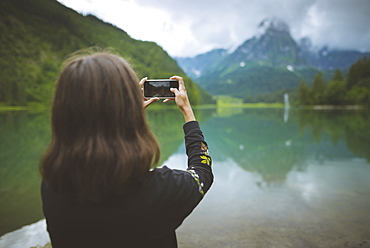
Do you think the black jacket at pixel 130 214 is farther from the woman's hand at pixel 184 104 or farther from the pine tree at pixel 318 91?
the pine tree at pixel 318 91

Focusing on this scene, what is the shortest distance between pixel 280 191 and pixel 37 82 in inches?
3663

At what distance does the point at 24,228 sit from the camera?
4980 millimetres

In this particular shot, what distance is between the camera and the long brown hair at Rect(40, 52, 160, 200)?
3.35 feet

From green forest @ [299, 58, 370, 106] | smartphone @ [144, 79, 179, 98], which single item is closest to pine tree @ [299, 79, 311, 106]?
green forest @ [299, 58, 370, 106]

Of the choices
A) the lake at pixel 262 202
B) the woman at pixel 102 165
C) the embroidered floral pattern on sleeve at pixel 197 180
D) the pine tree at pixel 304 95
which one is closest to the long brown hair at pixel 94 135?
the woman at pixel 102 165

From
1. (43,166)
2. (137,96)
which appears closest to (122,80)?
(137,96)

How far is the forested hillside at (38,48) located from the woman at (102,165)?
6103 centimetres

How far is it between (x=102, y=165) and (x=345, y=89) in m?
96.6

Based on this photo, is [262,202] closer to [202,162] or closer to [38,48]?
[202,162]

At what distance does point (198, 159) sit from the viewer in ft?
4.49

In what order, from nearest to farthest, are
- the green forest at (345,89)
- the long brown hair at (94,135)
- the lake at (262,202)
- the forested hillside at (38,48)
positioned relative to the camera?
1. the long brown hair at (94,135)
2. the lake at (262,202)
3. the forested hillside at (38,48)
4. the green forest at (345,89)

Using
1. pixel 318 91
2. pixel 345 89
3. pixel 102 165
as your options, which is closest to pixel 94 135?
pixel 102 165

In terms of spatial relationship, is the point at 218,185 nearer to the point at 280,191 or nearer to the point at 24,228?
the point at 280,191

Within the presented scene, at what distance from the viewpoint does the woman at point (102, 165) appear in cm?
103
